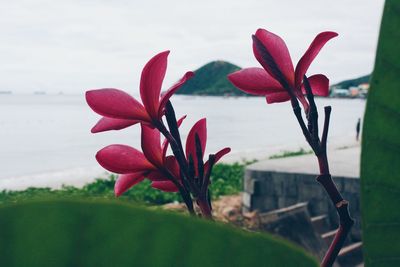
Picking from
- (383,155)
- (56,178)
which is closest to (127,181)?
(383,155)

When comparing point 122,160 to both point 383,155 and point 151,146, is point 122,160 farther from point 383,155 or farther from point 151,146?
point 383,155

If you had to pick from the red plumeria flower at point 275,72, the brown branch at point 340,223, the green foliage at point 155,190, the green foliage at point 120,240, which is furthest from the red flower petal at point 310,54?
the green foliage at point 155,190

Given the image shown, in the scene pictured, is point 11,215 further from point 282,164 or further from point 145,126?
point 282,164

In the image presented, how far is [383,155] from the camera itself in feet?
0.93

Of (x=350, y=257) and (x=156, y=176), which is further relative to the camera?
(x=350, y=257)

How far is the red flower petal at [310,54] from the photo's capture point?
0.45 metres

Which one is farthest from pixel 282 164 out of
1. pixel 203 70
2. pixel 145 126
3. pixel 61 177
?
pixel 203 70

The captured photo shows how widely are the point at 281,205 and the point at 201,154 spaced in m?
6.88

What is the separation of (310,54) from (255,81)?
5 centimetres

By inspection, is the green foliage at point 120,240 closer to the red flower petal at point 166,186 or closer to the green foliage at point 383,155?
the green foliage at point 383,155

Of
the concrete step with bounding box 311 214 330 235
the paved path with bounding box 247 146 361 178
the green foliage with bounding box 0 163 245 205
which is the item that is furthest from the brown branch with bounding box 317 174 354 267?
the green foliage with bounding box 0 163 245 205

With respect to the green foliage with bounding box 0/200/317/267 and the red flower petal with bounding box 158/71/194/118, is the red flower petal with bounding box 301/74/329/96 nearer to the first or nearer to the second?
the red flower petal with bounding box 158/71/194/118

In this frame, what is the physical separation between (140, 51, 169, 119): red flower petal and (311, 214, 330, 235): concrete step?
19.5 ft

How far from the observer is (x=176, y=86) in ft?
1.44
